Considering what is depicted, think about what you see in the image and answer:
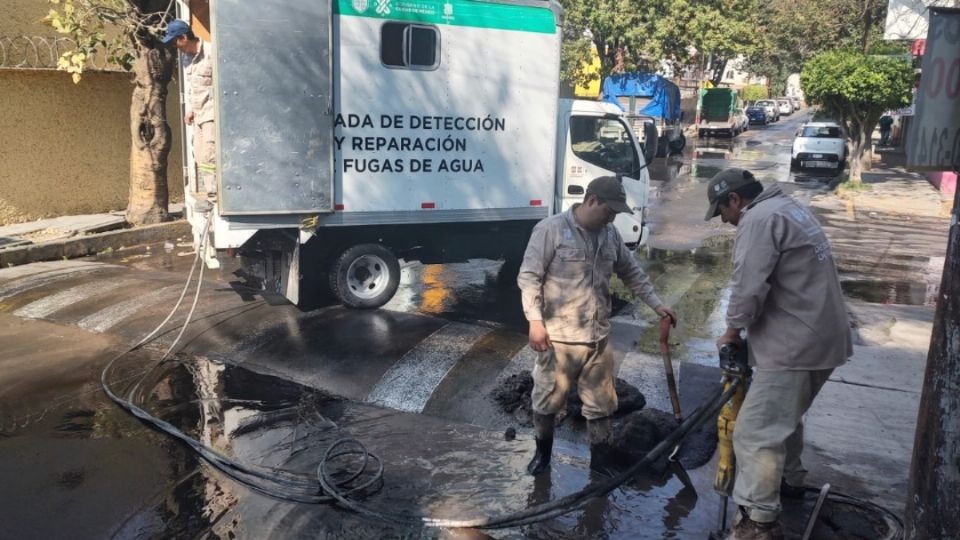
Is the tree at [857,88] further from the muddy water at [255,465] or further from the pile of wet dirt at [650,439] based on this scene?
the muddy water at [255,465]

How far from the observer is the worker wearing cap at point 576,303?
180 inches

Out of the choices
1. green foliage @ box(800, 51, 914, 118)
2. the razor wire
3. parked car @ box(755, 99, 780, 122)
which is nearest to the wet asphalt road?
the razor wire

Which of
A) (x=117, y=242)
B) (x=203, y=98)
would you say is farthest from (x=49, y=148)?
(x=203, y=98)

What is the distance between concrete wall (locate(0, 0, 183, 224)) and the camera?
41.8ft

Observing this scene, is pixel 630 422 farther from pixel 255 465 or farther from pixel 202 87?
pixel 202 87

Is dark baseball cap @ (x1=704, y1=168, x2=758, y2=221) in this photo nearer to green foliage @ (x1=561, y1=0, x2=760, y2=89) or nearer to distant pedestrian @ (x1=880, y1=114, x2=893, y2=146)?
green foliage @ (x1=561, y1=0, x2=760, y2=89)

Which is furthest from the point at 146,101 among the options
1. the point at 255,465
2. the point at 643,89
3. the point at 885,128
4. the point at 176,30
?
the point at 885,128

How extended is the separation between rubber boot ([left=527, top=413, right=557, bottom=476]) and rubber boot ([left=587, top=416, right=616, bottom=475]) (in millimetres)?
243

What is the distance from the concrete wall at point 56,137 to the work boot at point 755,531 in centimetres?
1263

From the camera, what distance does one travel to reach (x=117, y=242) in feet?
40.0

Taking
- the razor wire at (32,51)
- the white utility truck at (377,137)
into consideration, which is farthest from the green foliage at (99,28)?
the white utility truck at (377,137)

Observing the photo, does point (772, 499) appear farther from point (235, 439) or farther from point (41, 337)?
point (41, 337)

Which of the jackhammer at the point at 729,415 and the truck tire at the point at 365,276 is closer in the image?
the jackhammer at the point at 729,415

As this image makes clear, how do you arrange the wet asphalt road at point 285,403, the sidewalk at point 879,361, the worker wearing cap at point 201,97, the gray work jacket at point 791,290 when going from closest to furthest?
the gray work jacket at point 791,290, the wet asphalt road at point 285,403, the sidewalk at point 879,361, the worker wearing cap at point 201,97
